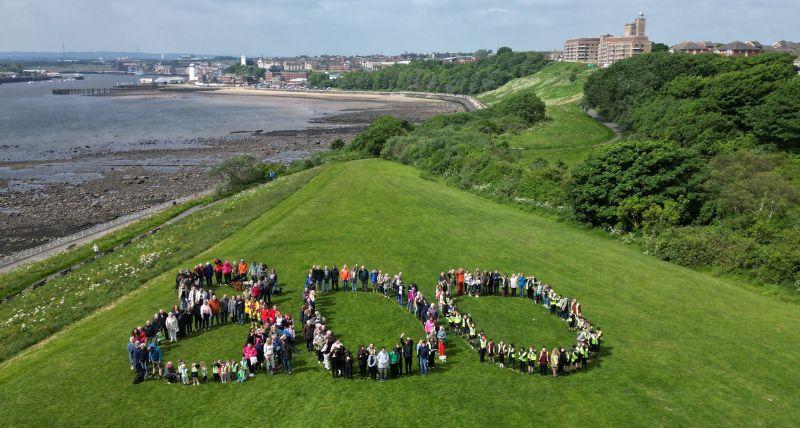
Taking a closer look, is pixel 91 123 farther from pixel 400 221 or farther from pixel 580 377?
pixel 580 377

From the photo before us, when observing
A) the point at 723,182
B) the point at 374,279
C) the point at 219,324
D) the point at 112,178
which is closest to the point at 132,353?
the point at 219,324

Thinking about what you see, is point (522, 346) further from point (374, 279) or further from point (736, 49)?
point (736, 49)

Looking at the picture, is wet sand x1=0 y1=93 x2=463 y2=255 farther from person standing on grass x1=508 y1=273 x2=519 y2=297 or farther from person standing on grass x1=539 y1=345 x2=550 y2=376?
person standing on grass x1=539 y1=345 x2=550 y2=376

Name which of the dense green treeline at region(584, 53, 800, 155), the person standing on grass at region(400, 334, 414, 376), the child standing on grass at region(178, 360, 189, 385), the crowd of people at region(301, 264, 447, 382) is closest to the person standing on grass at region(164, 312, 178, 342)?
the child standing on grass at region(178, 360, 189, 385)

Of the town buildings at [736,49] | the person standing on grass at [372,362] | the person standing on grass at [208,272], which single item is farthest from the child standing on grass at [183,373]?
the town buildings at [736,49]

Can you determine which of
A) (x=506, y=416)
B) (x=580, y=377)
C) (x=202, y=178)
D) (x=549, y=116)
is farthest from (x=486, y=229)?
(x=549, y=116)
